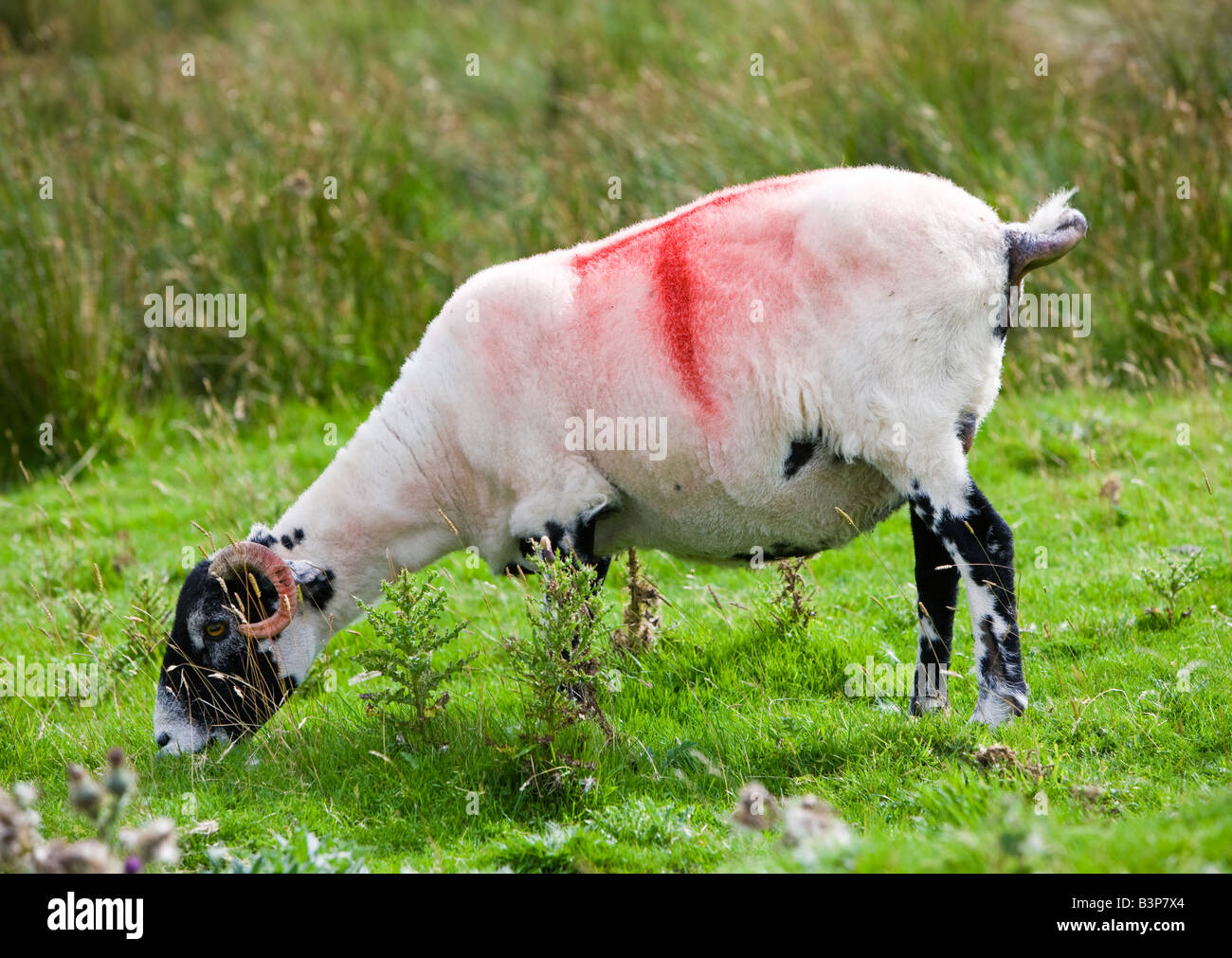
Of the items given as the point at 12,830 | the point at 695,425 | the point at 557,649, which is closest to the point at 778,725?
the point at 557,649

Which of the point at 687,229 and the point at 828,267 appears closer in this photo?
the point at 828,267

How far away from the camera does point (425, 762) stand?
198 inches

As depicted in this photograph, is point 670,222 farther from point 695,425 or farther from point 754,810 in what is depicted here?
point 754,810

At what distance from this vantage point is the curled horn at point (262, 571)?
5.20m

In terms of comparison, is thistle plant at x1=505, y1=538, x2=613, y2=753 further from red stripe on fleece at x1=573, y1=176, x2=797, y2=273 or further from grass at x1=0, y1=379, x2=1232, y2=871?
red stripe on fleece at x1=573, y1=176, x2=797, y2=273

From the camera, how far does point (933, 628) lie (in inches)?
200

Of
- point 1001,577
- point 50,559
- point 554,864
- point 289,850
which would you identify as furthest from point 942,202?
point 50,559

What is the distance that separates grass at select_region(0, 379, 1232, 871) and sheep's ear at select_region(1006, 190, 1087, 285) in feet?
5.46

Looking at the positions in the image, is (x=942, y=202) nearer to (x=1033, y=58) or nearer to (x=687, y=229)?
(x=687, y=229)

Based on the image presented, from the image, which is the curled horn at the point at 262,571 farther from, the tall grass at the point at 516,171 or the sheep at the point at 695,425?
the tall grass at the point at 516,171

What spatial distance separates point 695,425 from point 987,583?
1218 mm

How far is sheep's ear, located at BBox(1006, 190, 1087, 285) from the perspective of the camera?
4.79 meters

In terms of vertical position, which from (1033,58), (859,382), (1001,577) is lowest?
(1001,577)

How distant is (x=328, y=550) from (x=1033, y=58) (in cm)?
817
